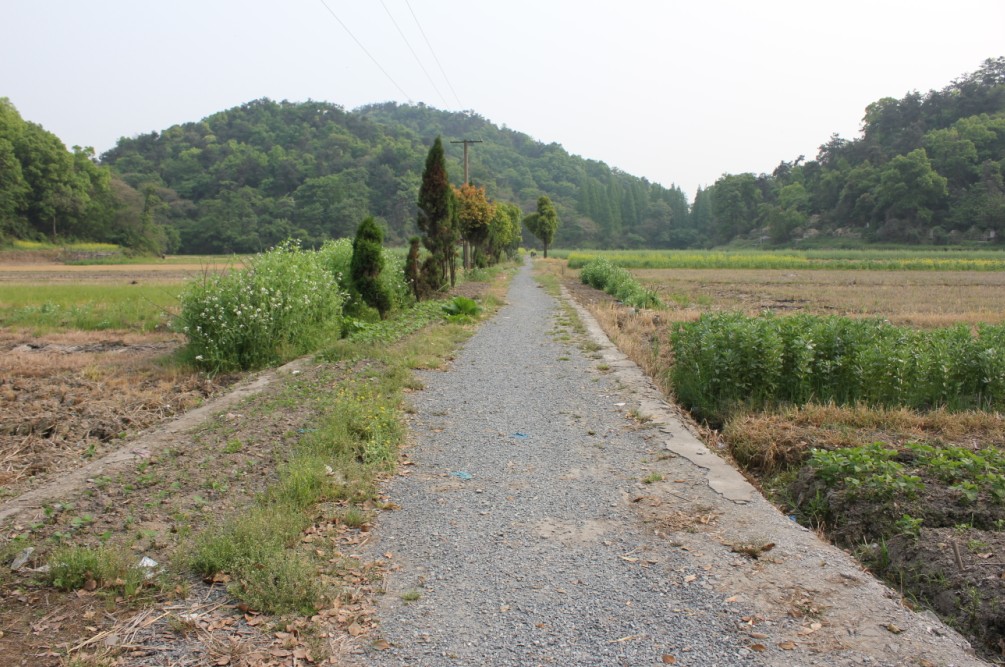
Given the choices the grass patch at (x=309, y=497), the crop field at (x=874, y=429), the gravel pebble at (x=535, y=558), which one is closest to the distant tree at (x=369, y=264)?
the crop field at (x=874, y=429)

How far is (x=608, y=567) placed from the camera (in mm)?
3664

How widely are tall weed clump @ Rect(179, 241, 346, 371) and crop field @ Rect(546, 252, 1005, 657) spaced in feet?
17.5

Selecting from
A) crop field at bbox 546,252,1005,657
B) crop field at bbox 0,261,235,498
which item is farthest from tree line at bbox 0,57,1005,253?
crop field at bbox 546,252,1005,657

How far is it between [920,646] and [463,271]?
29715mm

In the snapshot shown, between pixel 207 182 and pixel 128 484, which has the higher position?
pixel 207 182

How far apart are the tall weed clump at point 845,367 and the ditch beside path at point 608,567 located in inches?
51.0

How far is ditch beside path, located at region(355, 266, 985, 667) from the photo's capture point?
9.50 ft

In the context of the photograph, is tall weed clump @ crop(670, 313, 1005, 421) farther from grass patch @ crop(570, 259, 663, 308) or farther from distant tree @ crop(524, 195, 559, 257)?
distant tree @ crop(524, 195, 559, 257)

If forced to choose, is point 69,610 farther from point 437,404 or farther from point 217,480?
point 437,404

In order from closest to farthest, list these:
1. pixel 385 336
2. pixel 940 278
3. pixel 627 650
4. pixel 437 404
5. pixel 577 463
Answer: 1. pixel 627 650
2. pixel 577 463
3. pixel 437 404
4. pixel 385 336
5. pixel 940 278

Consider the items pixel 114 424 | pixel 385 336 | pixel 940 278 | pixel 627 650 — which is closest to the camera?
pixel 627 650

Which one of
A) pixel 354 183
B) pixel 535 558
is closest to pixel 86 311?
pixel 535 558

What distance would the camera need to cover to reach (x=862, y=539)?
164 inches

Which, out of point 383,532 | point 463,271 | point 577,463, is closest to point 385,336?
point 577,463
